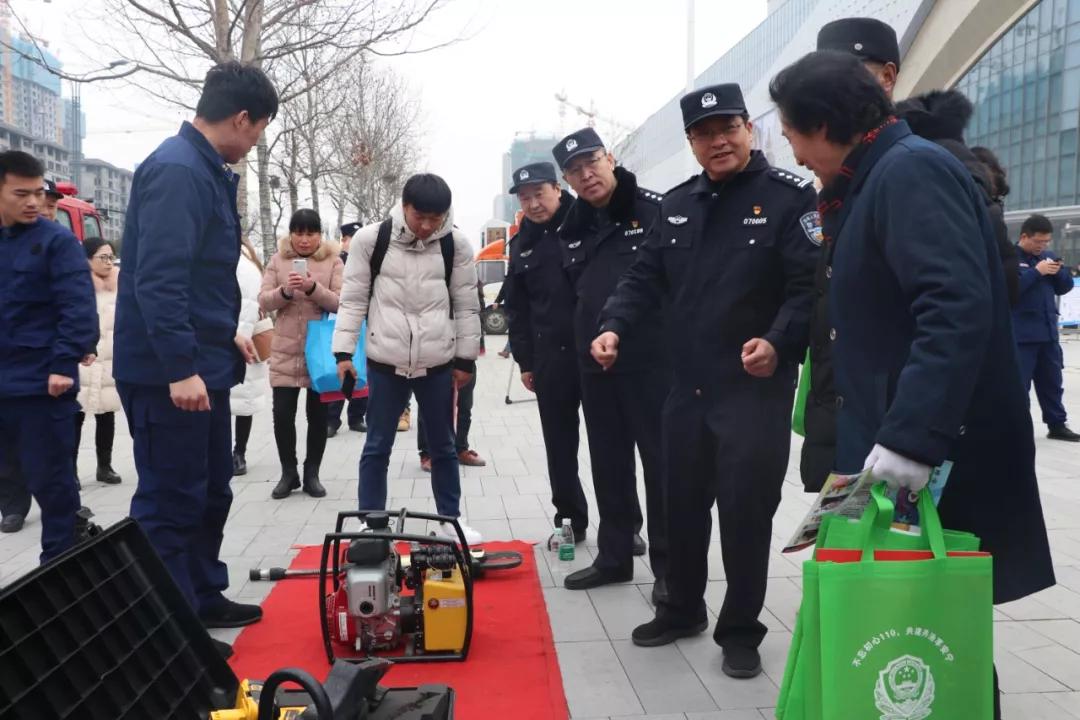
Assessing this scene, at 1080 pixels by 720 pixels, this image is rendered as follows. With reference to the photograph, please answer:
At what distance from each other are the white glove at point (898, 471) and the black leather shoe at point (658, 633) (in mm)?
1895

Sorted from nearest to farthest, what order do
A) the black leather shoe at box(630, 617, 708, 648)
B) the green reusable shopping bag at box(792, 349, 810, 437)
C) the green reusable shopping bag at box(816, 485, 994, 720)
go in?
the green reusable shopping bag at box(816, 485, 994, 720)
the green reusable shopping bag at box(792, 349, 810, 437)
the black leather shoe at box(630, 617, 708, 648)

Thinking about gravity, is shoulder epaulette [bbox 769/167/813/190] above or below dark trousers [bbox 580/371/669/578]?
above

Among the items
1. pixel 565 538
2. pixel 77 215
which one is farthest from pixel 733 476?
pixel 77 215

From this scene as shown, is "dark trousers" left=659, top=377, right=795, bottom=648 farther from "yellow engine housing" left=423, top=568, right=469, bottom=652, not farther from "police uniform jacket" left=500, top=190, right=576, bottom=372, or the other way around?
"police uniform jacket" left=500, top=190, right=576, bottom=372

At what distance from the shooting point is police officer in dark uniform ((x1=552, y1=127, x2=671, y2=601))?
431 cm

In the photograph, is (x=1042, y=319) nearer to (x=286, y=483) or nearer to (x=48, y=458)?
(x=286, y=483)

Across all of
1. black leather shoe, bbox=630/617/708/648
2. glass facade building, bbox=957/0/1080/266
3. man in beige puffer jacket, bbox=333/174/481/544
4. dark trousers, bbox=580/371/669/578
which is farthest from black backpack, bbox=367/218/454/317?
glass facade building, bbox=957/0/1080/266

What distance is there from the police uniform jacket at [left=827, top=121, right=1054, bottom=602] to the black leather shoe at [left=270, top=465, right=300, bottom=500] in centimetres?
485

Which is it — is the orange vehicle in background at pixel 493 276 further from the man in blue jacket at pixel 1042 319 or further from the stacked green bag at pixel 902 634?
the stacked green bag at pixel 902 634

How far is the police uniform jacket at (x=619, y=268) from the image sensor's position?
14.1 ft

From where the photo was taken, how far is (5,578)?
15.2ft

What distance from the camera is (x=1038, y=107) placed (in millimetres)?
44375

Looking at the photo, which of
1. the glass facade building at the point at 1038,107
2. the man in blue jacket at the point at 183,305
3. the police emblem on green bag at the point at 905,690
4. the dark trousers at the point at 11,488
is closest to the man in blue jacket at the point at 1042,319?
the man in blue jacket at the point at 183,305

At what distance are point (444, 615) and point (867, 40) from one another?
8.38 feet
